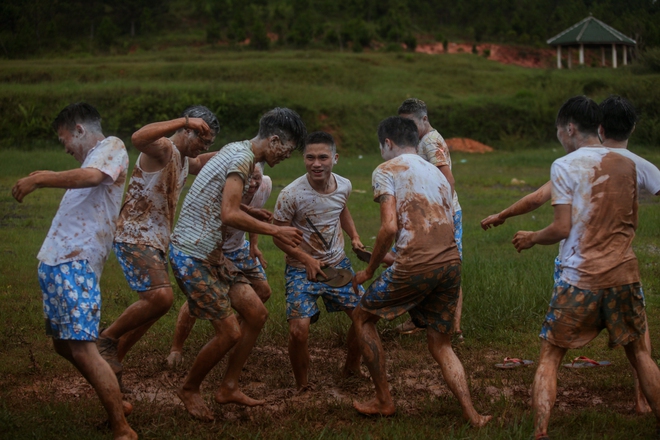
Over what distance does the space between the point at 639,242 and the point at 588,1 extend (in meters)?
43.5

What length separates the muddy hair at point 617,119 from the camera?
4707mm

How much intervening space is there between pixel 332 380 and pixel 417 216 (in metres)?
1.64

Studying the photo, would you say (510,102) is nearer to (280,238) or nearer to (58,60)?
(58,60)

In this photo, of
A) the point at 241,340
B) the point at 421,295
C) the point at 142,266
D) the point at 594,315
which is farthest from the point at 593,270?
the point at 142,266

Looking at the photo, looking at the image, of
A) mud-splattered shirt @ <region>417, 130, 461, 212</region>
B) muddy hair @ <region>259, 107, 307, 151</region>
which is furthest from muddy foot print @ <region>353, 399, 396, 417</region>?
mud-splattered shirt @ <region>417, 130, 461, 212</region>

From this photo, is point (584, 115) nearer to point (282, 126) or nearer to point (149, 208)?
point (282, 126)

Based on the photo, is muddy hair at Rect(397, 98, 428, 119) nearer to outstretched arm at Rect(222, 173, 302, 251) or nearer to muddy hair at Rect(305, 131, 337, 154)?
muddy hair at Rect(305, 131, 337, 154)

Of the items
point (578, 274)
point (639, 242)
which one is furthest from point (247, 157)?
point (639, 242)

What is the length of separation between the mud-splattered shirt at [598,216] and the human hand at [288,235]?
157 cm

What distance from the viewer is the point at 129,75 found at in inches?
1283

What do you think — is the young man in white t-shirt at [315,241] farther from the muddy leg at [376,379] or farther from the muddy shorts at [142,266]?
the muddy shorts at [142,266]

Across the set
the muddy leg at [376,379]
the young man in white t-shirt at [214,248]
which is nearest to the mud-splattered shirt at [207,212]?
the young man in white t-shirt at [214,248]

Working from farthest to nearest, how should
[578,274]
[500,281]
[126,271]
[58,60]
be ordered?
[58,60] < [500,281] < [126,271] < [578,274]

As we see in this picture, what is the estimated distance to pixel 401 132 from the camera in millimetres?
5008
